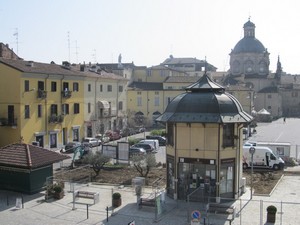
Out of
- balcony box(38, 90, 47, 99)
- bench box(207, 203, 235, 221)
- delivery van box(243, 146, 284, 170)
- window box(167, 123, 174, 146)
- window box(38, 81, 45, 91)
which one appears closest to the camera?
bench box(207, 203, 235, 221)

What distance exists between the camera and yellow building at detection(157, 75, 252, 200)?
24156 mm

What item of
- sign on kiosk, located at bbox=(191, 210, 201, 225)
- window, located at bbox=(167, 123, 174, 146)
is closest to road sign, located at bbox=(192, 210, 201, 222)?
sign on kiosk, located at bbox=(191, 210, 201, 225)

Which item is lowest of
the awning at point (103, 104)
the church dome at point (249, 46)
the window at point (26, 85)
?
the awning at point (103, 104)

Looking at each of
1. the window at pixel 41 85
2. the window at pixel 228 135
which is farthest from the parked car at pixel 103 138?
the window at pixel 228 135

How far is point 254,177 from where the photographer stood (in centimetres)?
3141

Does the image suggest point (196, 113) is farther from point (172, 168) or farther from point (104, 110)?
point (104, 110)

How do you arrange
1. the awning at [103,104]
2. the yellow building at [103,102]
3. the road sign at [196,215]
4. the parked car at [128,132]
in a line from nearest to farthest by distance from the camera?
1. the road sign at [196,215]
2. the yellow building at [103,102]
3. the awning at [103,104]
4. the parked car at [128,132]

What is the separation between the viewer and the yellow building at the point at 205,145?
24156 mm

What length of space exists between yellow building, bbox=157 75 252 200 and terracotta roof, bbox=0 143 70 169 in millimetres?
8492

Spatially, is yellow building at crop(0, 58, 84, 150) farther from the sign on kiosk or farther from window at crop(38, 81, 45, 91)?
the sign on kiosk

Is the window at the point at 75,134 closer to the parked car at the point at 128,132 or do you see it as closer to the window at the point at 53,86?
the window at the point at 53,86

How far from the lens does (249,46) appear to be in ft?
383

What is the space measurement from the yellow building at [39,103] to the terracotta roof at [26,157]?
1532cm

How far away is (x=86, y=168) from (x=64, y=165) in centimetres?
313
